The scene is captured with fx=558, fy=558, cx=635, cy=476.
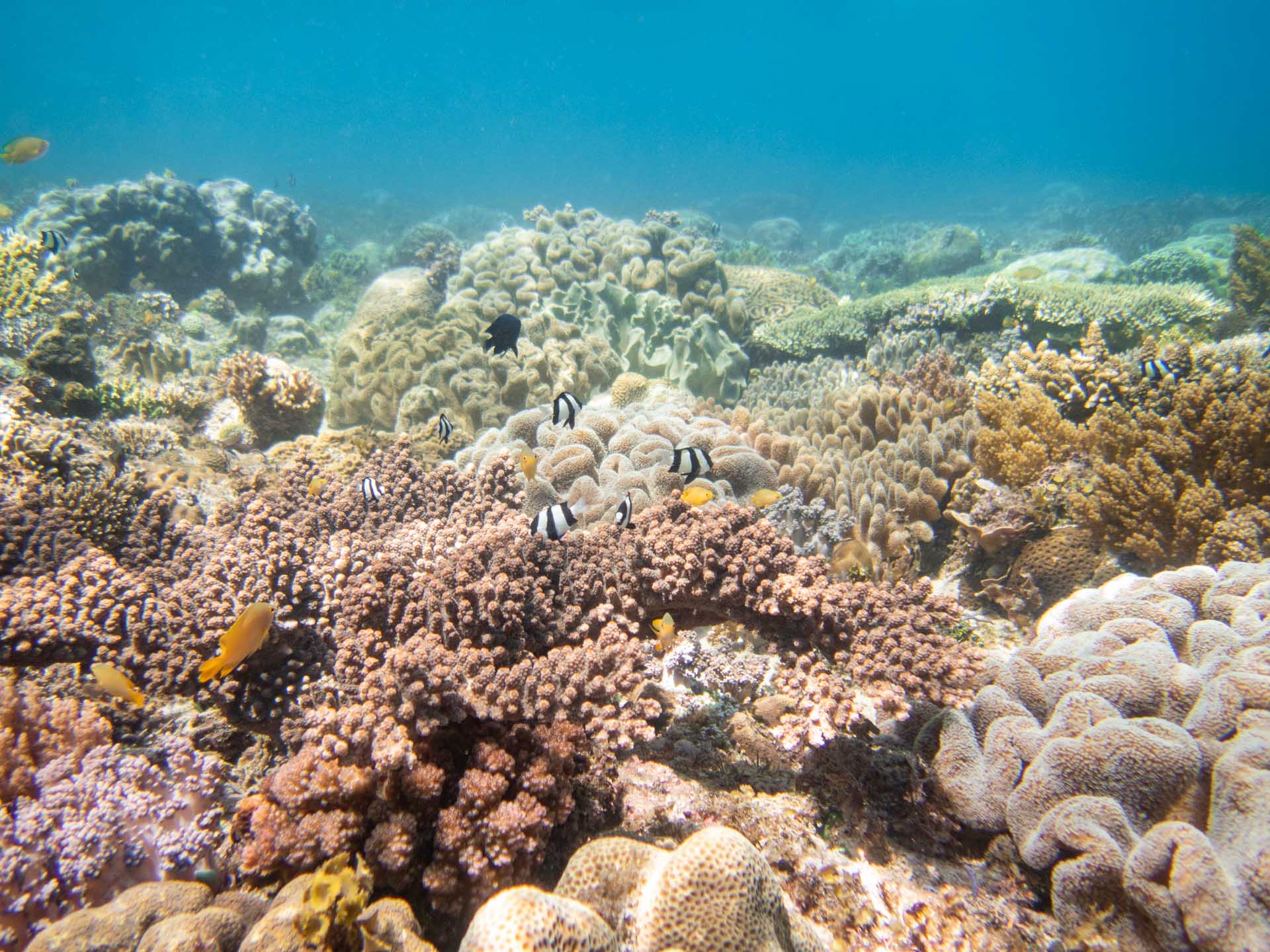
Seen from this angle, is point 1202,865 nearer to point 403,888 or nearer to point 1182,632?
point 1182,632

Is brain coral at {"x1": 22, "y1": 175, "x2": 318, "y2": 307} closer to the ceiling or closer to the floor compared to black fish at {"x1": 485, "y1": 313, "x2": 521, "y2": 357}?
closer to the ceiling

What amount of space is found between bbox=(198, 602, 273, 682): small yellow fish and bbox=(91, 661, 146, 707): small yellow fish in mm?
660

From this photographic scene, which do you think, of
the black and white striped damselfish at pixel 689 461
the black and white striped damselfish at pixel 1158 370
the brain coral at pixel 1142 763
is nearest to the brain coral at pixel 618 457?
the black and white striped damselfish at pixel 689 461

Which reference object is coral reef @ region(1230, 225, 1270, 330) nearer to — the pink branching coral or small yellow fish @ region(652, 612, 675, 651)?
the pink branching coral

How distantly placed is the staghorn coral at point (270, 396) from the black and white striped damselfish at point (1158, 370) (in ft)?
35.2

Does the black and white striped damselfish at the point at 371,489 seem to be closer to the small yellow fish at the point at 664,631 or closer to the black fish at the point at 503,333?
the black fish at the point at 503,333

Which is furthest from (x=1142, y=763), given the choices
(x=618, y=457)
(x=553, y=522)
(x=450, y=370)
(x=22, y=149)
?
(x=22, y=149)

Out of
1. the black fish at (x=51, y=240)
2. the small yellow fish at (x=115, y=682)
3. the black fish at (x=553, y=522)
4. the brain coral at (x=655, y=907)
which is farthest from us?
the black fish at (x=51, y=240)

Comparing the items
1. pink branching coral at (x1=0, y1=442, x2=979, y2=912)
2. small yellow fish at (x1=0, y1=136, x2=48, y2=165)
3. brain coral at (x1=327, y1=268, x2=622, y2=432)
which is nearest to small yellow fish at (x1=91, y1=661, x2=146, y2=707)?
pink branching coral at (x1=0, y1=442, x2=979, y2=912)

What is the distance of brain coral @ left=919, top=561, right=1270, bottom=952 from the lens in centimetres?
212

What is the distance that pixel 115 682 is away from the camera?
117 inches

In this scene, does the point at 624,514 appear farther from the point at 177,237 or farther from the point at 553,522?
the point at 177,237

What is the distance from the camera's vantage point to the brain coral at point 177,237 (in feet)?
42.8

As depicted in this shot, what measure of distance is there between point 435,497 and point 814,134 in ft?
313
